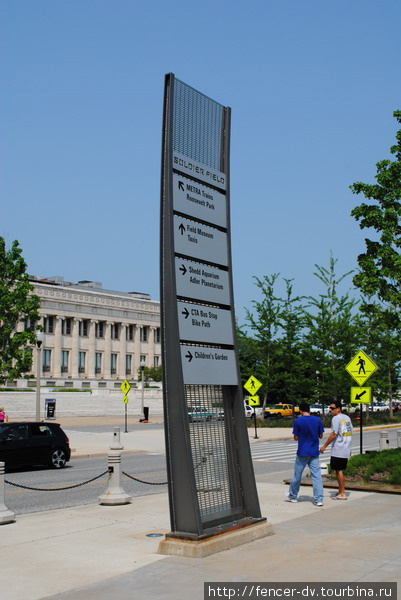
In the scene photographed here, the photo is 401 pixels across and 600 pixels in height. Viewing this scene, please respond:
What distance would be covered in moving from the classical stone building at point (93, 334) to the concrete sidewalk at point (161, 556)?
8209 centimetres

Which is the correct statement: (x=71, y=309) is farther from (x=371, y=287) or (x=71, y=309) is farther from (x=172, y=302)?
(x=172, y=302)

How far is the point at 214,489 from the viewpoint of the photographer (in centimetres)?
993

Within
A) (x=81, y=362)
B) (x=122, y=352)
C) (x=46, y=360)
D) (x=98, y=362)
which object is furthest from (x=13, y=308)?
(x=122, y=352)

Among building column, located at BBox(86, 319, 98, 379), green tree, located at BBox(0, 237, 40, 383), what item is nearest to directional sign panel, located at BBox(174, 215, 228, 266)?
green tree, located at BBox(0, 237, 40, 383)

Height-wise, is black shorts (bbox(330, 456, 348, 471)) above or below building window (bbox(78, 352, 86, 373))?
below

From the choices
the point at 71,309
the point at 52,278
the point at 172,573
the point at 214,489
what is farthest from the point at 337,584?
the point at 52,278

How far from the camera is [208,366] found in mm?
10016

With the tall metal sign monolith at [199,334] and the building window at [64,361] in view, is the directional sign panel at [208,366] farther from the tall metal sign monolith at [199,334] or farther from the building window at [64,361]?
the building window at [64,361]

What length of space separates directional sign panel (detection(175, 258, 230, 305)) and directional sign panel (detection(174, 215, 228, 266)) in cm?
14

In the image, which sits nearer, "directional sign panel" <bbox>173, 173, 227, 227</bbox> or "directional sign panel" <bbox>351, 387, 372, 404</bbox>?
"directional sign panel" <bbox>173, 173, 227, 227</bbox>

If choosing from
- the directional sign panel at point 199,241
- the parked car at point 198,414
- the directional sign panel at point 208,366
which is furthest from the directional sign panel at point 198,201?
the parked car at point 198,414

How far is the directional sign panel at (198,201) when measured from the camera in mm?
9969

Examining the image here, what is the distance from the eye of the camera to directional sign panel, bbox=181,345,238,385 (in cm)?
954

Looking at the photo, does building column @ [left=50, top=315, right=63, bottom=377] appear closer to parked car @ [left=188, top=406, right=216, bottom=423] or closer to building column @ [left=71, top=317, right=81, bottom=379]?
building column @ [left=71, top=317, right=81, bottom=379]
